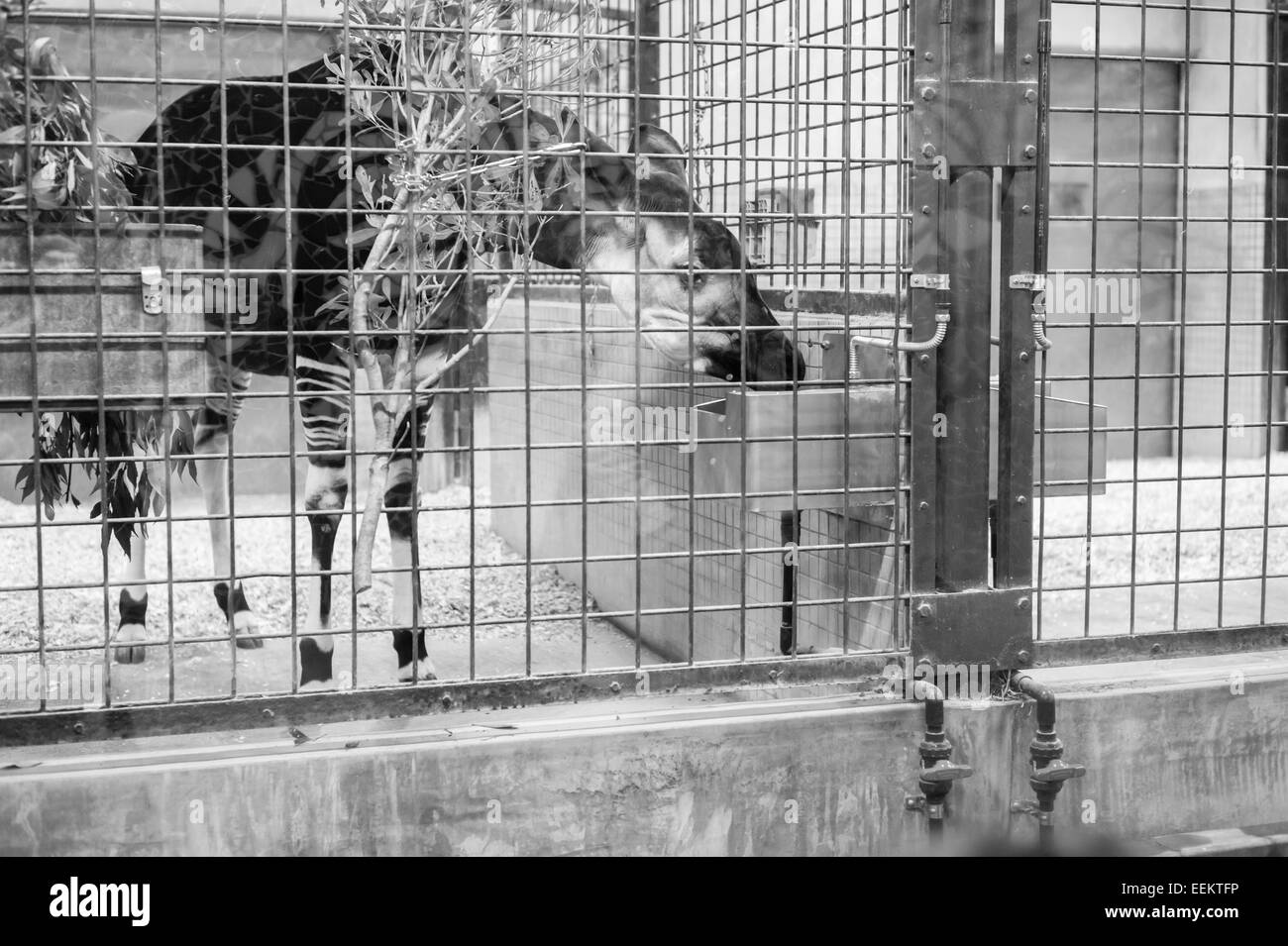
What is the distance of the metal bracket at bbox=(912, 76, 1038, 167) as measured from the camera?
13.7 ft

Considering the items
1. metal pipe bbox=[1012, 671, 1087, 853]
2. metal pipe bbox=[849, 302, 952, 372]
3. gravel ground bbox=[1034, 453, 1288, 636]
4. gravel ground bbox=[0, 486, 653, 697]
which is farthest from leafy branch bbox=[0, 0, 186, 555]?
gravel ground bbox=[1034, 453, 1288, 636]

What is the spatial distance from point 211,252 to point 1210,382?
344 inches

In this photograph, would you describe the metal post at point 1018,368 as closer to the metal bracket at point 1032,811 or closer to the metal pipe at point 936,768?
the metal pipe at point 936,768

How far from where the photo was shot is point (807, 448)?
430cm

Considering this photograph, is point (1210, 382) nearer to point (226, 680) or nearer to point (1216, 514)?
A: point (1216, 514)

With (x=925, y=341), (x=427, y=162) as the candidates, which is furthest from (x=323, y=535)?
(x=925, y=341)

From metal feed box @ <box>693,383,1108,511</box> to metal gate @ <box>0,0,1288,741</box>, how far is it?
0.01 meters

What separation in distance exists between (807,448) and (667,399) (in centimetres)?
185

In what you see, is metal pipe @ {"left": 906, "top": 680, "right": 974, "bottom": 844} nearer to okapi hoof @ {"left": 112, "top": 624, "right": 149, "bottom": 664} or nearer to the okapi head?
the okapi head

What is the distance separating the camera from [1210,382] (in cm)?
1164

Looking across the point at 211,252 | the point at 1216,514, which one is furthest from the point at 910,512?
the point at 1216,514

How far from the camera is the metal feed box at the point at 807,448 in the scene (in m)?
4.24
